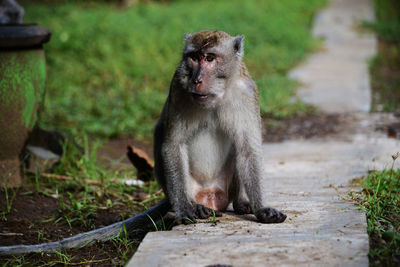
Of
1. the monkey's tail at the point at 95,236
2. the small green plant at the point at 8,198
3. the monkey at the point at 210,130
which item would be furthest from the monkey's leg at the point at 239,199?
the small green plant at the point at 8,198

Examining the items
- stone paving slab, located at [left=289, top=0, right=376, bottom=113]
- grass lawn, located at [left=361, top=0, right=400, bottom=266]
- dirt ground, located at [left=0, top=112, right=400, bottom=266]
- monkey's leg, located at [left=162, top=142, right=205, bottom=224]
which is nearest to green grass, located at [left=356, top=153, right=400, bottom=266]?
grass lawn, located at [left=361, top=0, right=400, bottom=266]

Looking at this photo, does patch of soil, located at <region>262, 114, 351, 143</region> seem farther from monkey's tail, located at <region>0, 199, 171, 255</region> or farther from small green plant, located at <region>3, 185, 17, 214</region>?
small green plant, located at <region>3, 185, 17, 214</region>

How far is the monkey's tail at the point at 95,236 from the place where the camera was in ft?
12.1

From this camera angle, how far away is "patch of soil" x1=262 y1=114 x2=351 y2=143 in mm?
6914

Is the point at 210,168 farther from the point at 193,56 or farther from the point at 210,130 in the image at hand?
the point at 193,56

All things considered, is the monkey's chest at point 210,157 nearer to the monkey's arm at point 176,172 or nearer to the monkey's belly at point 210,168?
the monkey's belly at point 210,168

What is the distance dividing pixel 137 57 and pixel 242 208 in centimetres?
689

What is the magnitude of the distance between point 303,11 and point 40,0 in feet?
26.8

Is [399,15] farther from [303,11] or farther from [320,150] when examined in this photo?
[320,150]

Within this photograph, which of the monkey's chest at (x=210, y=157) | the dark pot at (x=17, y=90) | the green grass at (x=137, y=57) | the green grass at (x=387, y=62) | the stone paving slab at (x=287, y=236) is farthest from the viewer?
the green grass at (x=387, y=62)

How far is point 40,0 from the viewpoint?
18.0 m

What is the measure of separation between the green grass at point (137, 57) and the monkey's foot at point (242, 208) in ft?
11.2

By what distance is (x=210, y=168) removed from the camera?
411 cm

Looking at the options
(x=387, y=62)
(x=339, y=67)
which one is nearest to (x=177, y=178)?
(x=339, y=67)
